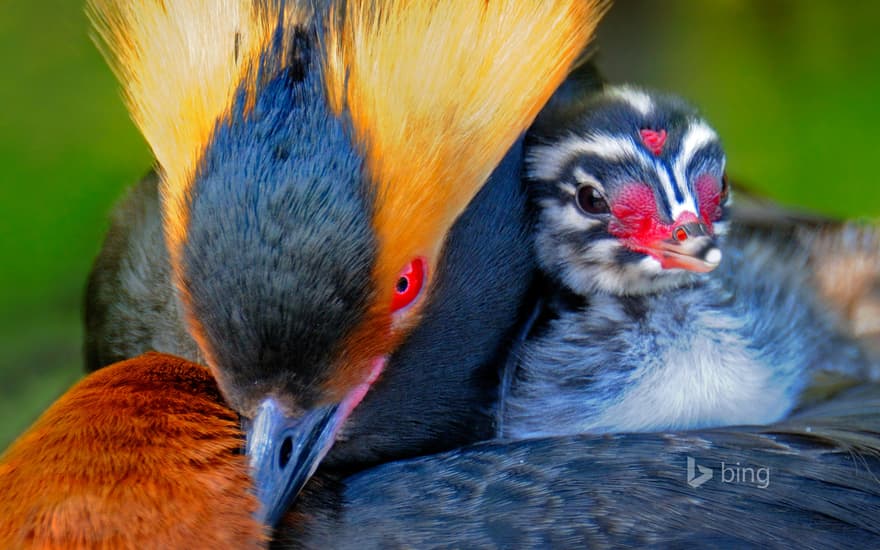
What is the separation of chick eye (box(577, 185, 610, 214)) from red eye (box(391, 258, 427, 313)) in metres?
0.27

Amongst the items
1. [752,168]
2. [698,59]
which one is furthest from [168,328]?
[698,59]

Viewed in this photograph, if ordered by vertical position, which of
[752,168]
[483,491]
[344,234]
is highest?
[752,168]

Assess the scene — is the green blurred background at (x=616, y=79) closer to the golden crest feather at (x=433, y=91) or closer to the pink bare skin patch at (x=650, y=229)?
the golden crest feather at (x=433, y=91)

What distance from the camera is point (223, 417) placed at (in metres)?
1.23

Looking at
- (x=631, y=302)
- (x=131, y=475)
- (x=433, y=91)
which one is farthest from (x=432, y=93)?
(x=131, y=475)

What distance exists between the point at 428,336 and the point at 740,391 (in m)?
0.46

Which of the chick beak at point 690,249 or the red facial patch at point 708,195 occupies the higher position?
the red facial patch at point 708,195

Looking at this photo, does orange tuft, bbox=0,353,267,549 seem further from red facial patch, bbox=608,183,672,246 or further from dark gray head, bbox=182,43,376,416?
red facial patch, bbox=608,183,672,246

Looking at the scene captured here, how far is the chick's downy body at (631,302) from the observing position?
1.36 meters

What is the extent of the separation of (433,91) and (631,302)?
1.48ft

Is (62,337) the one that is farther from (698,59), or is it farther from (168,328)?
(698,59)

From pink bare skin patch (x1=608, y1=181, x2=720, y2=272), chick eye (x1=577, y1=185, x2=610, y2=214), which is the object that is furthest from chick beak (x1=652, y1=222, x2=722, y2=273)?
chick eye (x1=577, y1=185, x2=610, y2=214)

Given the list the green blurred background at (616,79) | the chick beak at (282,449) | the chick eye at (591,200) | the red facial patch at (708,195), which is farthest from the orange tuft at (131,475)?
the green blurred background at (616,79)

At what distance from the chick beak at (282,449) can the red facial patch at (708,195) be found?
528 mm
